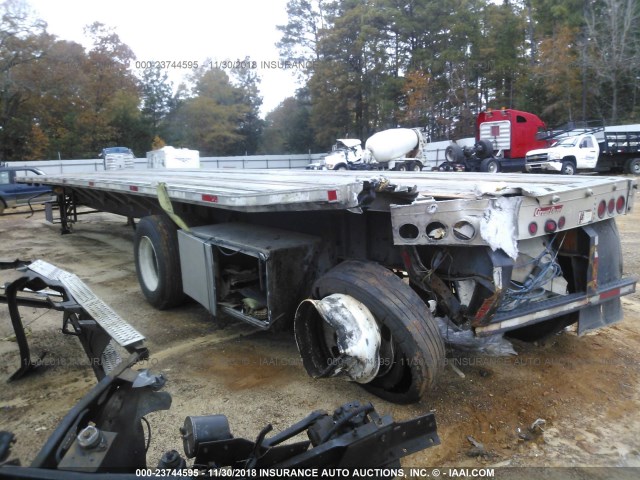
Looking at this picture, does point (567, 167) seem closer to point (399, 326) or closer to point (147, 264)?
point (147, 264)

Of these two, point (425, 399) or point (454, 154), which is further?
point (454, 154)

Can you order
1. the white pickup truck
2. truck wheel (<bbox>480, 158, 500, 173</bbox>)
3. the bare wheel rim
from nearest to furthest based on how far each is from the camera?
the bare wheel rim < the white pickup truck < truck wheel (<bbox>480, 158, 500, 173</bbox>)

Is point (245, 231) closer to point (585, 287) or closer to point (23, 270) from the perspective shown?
point (23, 270)

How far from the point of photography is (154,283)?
18.3 feet

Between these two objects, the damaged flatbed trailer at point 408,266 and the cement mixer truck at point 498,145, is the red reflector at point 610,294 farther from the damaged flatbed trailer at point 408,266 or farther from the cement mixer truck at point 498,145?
the cement mixer truck at point 498,145

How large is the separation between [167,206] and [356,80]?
45523mm

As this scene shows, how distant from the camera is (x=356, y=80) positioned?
47875 millimetres

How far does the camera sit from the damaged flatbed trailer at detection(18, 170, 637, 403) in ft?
9.82

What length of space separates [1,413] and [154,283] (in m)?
2.28

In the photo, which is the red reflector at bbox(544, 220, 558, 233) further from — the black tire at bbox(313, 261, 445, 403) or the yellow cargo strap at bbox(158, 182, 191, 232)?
the yellow cargo strap at bbox(158, 182, 191, 232)

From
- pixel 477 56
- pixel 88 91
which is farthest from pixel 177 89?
pixel 477 56

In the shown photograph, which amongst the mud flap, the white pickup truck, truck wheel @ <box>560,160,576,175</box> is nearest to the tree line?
the white pickup truck

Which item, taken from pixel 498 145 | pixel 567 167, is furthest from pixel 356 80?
pixel 567 167

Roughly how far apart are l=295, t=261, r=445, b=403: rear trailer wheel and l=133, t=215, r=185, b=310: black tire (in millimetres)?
2161
